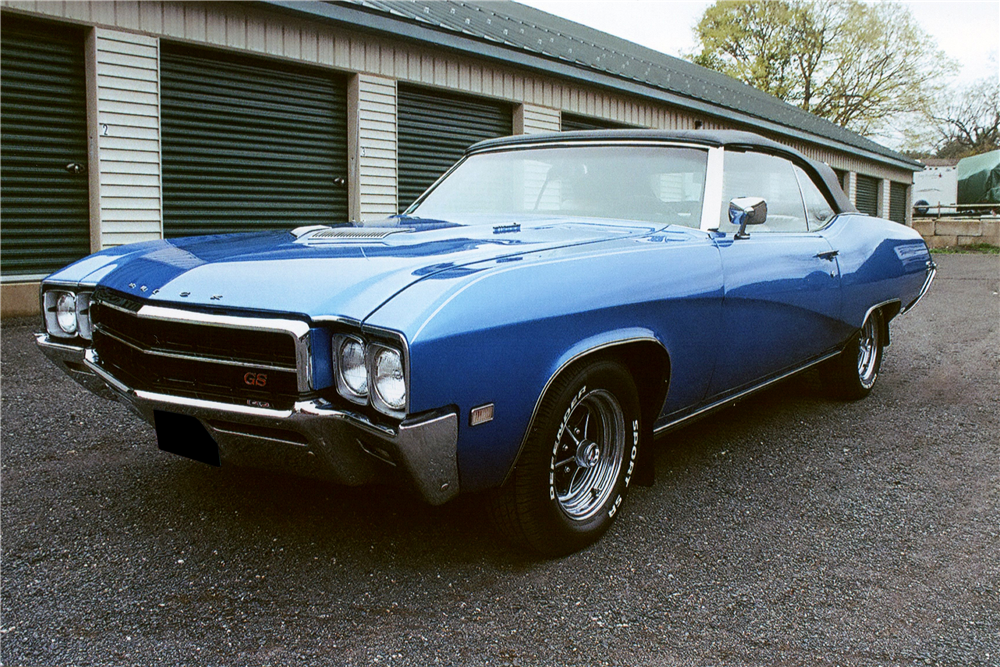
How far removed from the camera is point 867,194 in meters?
25.1

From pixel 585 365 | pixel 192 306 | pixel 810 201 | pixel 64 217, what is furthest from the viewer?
pixel 64 217

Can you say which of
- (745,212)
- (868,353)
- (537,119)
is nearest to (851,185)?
(537,119)

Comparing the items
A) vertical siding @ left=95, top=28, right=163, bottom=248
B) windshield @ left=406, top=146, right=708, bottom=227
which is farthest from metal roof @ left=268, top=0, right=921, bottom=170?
windshield @ left=406, top=146, right=708, bottom=227

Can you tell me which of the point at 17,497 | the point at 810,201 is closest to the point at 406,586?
the point at 17,497

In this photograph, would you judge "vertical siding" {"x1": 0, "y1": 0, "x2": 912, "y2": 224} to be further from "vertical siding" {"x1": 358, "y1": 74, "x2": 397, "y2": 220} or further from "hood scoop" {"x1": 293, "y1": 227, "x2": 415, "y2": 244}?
"hood scoop" {"x1": 293, "y1": 227, "x2": 415, "y2": 244}

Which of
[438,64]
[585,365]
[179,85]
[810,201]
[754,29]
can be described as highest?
[754,29]

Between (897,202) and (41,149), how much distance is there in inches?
1064

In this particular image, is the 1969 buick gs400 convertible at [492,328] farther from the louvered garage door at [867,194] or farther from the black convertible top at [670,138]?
the louvered garage door at [867,194]

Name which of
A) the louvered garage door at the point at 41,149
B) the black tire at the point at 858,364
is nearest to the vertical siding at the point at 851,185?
the black tire at the point at 858,364

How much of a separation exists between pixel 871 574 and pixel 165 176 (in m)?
7.12

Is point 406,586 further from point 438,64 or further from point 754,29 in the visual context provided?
point 754,29

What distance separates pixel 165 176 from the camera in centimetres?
773

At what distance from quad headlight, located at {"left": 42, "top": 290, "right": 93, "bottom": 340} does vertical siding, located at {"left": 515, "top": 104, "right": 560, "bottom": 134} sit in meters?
9.07

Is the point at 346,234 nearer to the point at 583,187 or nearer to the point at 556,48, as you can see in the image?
the point at 583,187
